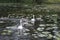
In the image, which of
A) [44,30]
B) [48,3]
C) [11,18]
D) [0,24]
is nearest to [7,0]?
[48,3]

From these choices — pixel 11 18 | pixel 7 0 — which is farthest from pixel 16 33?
pixel 7 0

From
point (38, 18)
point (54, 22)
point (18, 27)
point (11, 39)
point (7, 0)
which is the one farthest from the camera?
point (7, 0)

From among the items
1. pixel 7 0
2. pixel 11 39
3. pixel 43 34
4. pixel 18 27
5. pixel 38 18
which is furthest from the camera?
pixel 7 0

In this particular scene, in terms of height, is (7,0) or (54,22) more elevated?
(7,0)

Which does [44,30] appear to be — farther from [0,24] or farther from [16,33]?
[0,24]

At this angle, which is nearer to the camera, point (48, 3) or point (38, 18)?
point (38, 18)

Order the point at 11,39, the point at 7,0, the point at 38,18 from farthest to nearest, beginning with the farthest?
the point at 7,0 < the point at 38,18 < the point at 11,39

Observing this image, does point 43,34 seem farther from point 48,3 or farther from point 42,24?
point 48,3

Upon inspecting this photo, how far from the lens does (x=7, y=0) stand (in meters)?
A: 7.38

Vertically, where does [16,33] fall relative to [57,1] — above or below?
below

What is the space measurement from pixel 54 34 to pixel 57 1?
13.3 ft

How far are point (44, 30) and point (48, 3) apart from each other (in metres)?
3.68

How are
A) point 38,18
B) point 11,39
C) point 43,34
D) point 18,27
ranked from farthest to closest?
point 38,18 → point 18,27 → point 43,34 → point 11,39

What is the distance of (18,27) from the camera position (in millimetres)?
4184
